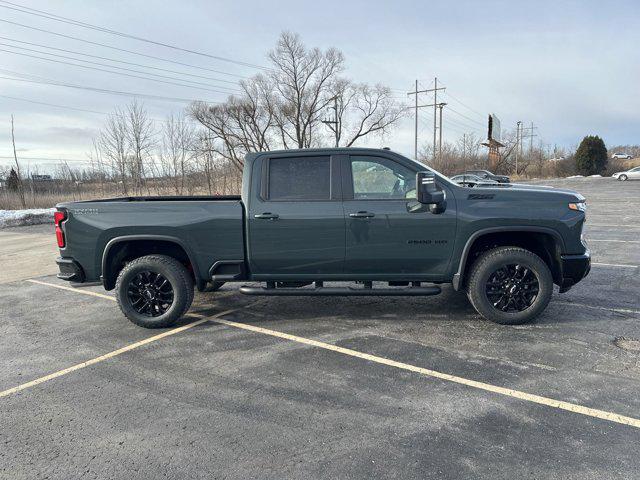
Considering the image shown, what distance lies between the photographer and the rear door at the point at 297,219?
4.74 m

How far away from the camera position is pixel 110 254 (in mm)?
4988

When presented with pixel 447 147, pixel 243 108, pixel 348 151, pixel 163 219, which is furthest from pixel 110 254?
pixel 447 147

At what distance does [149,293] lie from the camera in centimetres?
498

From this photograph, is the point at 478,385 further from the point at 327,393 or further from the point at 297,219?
the point at 297,219

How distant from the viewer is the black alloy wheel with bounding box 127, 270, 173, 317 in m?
4.98

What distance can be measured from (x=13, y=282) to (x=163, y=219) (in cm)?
504

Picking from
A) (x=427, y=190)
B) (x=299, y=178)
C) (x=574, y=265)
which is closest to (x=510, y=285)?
(x=574, y=265)

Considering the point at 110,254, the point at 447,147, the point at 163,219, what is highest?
the point at 447,147

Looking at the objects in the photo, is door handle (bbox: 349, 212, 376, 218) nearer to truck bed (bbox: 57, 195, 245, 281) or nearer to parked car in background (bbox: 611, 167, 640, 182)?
truck bed (bbox: 57, 195, 245, 281)

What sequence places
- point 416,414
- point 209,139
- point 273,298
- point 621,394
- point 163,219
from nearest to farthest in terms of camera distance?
point 416,414 → point 621,394 → point 163,219 → point 273,298 → point 209,139

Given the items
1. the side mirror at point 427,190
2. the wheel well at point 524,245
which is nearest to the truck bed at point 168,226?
the side mirror at point 427,190

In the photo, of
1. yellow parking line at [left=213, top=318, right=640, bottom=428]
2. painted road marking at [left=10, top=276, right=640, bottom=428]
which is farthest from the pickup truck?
yellow parking line at [left=213, top=318, right=640, bottom=428]

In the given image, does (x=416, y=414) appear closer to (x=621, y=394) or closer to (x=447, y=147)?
(x=621, y=394)

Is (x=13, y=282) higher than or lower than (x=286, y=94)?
lower
